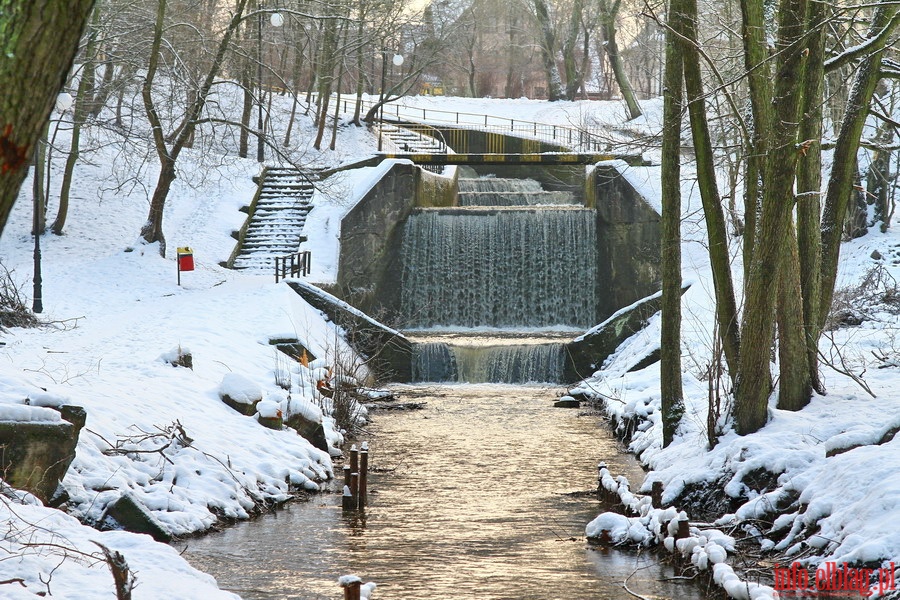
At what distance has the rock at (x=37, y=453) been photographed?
7359mm

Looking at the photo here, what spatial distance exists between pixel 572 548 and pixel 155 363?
22.2 feet

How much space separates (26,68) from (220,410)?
939cm

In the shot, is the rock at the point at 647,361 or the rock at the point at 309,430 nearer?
the rock at the point at 309,430

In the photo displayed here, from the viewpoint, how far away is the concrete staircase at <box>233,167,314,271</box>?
78.0ft

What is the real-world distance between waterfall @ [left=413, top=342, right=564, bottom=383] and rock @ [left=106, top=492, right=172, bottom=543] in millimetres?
11252

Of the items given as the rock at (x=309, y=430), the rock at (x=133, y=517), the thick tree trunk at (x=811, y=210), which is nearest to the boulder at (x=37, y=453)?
the rock at (x=133, y=517)

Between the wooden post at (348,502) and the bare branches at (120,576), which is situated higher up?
the bare branches at (120,576)

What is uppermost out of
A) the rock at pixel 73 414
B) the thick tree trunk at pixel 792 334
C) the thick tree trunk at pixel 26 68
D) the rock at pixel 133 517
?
the thick tree trunk at pixel 26 68

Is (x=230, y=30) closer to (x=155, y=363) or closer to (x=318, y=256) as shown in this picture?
(x=318, y=256)

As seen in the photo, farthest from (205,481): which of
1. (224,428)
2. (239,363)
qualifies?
(239,363)

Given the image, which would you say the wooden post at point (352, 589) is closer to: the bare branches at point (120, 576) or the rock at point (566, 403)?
the bare branches at point (120, 576)

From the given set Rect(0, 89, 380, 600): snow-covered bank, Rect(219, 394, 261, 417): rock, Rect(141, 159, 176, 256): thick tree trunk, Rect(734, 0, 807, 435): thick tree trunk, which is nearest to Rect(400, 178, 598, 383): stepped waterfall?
Rect(0, 89, 380, 600): snow-covered bank

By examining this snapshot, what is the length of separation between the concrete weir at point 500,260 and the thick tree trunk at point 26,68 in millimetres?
19807

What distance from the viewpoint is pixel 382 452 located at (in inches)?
491
